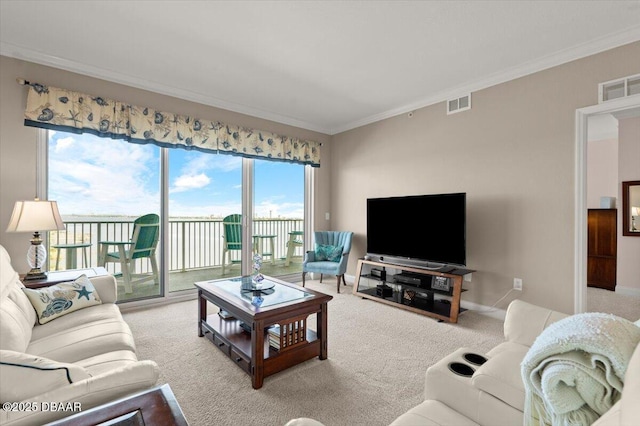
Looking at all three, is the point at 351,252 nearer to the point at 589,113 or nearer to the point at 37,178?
the point at 589,113

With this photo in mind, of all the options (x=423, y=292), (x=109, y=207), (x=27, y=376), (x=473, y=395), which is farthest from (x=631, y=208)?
(x=109, y=207)

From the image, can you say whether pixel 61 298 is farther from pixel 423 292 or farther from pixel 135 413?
pixel 423 292

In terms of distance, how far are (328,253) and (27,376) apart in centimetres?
380

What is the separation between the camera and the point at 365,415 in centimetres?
A: 168

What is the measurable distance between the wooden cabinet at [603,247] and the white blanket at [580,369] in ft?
17.1

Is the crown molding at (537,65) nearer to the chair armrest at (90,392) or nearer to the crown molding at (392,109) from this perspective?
the crown molding at (392,109)

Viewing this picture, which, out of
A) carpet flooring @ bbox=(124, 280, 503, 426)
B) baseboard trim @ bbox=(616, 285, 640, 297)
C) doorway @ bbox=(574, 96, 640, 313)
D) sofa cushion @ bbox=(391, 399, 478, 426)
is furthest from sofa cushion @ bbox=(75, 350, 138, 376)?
baseboard trim @ bbox=(616, 285, 640, 297)

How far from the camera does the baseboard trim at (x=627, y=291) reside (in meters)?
4.16

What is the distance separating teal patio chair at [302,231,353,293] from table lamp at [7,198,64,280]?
290cm

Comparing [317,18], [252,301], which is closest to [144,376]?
[252,301]

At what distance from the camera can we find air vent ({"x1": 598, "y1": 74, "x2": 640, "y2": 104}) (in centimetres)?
249

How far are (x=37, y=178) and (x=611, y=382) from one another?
4.23 meters

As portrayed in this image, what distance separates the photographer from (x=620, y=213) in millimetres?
4320

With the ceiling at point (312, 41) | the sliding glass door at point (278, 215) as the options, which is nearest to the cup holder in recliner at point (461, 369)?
the ceiling at point (312, 41)
